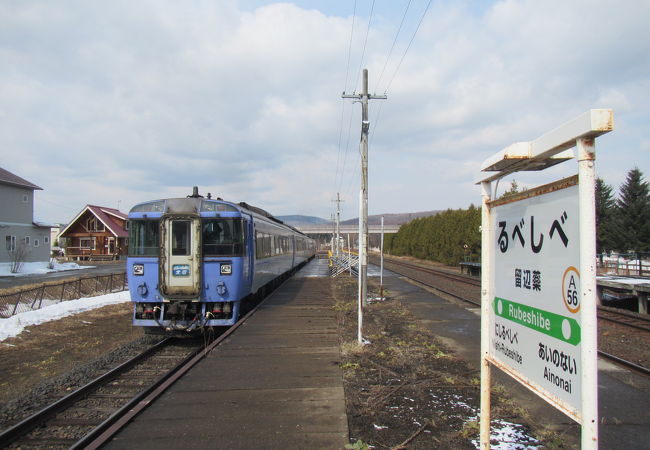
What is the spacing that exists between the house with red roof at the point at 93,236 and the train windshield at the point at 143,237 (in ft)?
133

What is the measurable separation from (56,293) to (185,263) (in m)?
9.51

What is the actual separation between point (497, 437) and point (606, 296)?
1532 cm

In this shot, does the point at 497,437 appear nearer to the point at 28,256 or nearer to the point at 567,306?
the point at 567,306

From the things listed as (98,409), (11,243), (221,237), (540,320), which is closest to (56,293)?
(221,237)

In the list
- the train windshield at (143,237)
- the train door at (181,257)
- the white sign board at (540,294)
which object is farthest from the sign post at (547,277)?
the train windshield at (143,237)

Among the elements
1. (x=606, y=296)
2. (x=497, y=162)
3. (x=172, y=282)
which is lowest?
(x=606, y=296)

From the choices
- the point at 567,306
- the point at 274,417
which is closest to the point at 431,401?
the point at 274,417

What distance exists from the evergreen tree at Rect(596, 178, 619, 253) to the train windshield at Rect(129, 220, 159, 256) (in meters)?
37.1

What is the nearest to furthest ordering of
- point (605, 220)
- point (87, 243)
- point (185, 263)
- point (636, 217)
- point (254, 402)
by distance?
1. point (254, 402)
2. point (185, 263)
3. point (636, 217)
4. point (605, 220)
5. point (87, 243)

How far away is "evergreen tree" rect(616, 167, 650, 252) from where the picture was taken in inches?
1347

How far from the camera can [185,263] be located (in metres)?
8.94

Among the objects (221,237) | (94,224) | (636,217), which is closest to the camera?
(221,237)

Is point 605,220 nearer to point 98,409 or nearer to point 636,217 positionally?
point 636,217

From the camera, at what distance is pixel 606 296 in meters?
16.4
